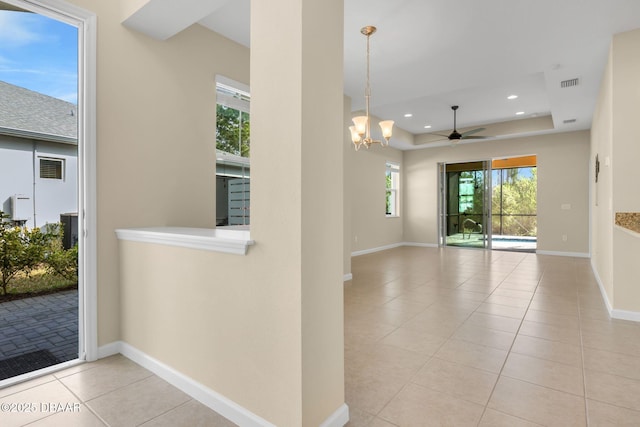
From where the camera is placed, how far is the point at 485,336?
114 inches

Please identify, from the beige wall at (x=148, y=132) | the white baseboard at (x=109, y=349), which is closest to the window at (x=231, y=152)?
the beige wall at (x=148, y=132)

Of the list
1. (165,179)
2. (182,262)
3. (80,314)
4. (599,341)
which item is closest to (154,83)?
(165,179)

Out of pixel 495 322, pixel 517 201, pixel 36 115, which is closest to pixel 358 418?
pixel 495 322

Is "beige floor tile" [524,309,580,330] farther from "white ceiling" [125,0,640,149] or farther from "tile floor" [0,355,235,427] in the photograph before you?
"tile floor" [0,355,235,427]

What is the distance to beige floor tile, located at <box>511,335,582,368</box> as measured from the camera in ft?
8.03

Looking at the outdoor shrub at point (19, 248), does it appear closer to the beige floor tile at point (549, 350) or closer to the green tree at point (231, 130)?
the green tree at point (231, 130)

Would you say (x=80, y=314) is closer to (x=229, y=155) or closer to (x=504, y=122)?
(x=229, y=155)

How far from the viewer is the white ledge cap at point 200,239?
Answer: 1.70 meters

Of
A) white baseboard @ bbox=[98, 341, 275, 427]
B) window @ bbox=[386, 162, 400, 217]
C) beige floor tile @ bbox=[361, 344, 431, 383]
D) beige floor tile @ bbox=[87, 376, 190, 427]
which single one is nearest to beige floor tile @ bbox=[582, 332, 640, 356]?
beige floor tile @ bbox=[361, 344, 431, 383]

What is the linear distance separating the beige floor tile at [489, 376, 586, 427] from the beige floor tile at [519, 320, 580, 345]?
3.21 feet

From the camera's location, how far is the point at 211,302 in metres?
1.86

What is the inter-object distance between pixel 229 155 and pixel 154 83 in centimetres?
99

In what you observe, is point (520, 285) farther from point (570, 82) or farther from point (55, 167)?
point (55, 167)

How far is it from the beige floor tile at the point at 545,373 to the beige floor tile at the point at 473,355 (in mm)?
65
